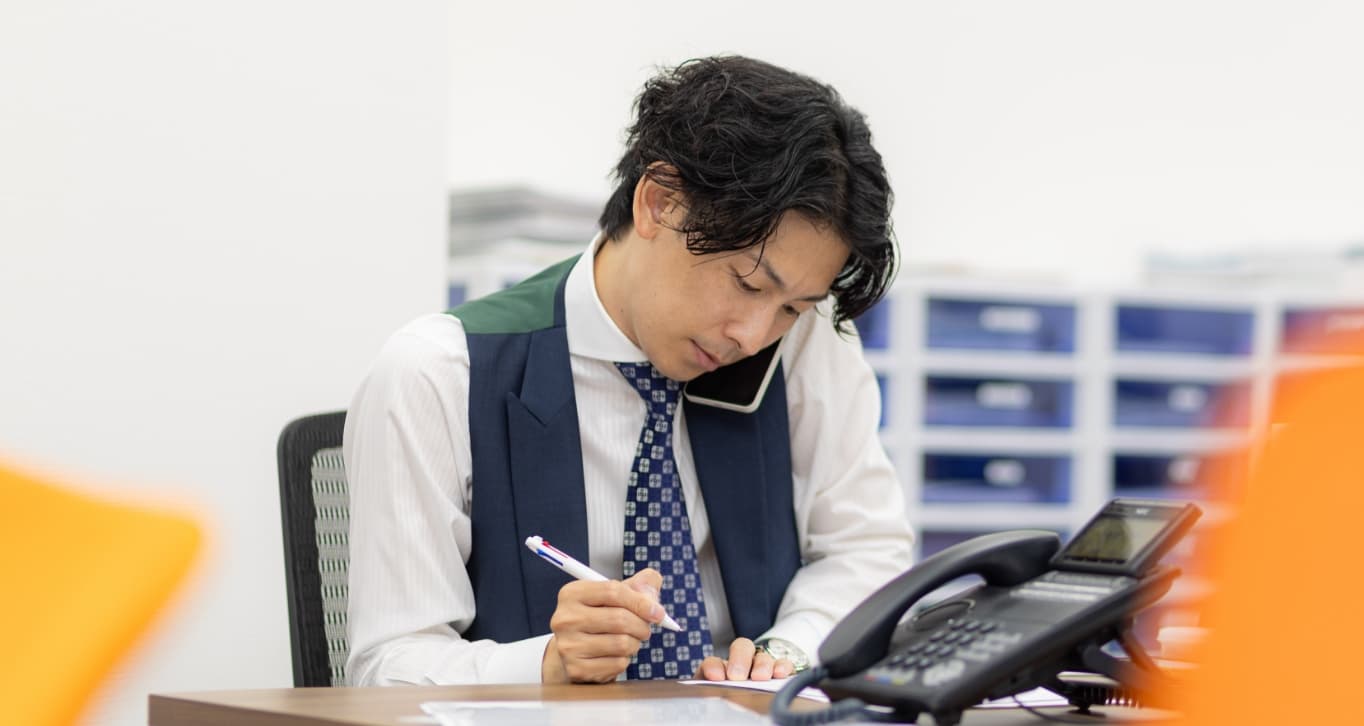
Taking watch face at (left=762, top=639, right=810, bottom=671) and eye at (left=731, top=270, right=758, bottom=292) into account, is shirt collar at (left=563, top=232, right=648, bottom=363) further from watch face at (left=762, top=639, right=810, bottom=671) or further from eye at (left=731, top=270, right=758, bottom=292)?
watch face at (left=762, top=639, right=810, bottom=671)

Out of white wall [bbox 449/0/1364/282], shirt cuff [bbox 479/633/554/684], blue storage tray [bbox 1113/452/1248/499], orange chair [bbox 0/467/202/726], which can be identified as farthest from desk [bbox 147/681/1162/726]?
white wall [bbox 449/0/1364/282]

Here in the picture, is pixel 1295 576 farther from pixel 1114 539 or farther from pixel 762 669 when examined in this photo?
pixel 762 669

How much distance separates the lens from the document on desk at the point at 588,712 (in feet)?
2.54

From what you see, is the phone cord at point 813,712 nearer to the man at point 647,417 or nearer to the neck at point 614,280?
the man at point 647,417

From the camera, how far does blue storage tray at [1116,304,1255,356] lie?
3.23m

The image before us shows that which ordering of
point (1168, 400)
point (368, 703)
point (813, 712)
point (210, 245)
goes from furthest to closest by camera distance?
point (1168, 400), point (210, 245), point (368, 703), point (813, 712)

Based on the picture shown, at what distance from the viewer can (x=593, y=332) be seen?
139 centimetres

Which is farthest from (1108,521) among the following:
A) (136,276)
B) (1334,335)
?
(136,276)

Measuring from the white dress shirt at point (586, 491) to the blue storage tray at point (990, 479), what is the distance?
5.06 feet

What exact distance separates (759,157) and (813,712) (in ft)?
2.27

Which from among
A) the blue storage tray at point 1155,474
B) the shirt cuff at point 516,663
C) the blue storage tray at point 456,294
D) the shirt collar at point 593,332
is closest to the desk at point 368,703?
the shirt cuff at point 516,663

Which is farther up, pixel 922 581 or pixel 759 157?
pixel 759 157

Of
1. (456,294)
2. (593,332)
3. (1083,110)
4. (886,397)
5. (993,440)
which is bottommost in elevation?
(993,440)

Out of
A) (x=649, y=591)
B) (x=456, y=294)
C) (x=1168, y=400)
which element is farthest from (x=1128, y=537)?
(x=1168, y=400)
